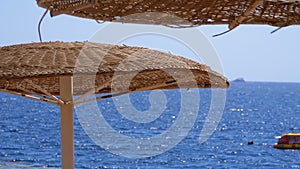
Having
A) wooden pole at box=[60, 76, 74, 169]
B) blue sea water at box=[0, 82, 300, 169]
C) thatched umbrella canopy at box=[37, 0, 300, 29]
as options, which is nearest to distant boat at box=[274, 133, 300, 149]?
blue sea water at box=[0, 82, 300, 169]

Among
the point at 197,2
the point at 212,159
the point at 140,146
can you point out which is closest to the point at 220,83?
the point at 197,2

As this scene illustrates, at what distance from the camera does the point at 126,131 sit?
32062 millimetres

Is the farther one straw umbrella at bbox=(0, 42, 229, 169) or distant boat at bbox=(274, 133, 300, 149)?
distant boat at bbox=(274, 133, 300, 149)

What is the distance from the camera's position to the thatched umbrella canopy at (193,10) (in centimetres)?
219

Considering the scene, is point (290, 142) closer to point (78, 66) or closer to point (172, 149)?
point (172, 149)

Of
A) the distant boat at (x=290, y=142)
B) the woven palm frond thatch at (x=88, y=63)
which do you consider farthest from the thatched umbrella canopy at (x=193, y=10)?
the distant boat at (x=290, y=142)

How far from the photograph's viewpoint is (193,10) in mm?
2352

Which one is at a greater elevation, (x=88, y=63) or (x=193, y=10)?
(x=193, y=10)

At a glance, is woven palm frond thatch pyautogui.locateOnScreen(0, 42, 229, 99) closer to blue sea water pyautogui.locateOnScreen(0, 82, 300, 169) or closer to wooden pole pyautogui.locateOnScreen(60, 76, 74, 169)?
wooden pole pyautogui.locateOnScreen(60, 76, 74, 169)

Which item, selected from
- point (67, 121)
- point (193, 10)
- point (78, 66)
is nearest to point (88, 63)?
point (78, 66)

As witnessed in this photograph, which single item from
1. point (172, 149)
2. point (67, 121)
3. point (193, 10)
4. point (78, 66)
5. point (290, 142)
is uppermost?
point (193, 10)

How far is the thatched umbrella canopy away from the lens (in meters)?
2.19

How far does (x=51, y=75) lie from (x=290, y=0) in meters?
1.00

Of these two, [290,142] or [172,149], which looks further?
[172,149]
